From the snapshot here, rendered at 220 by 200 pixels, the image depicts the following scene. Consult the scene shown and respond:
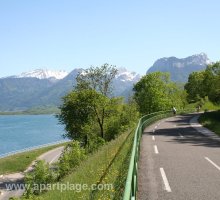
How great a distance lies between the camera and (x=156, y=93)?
282ft

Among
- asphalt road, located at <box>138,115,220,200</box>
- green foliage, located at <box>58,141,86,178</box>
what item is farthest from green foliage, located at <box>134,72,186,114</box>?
asphalt road, located at <box>138,115,220,200</box>

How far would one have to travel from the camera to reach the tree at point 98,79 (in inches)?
2579

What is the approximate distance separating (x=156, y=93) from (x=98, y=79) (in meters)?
24.3

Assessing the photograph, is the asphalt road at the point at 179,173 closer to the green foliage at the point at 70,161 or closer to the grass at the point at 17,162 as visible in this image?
the green foliage at the point at 70,161

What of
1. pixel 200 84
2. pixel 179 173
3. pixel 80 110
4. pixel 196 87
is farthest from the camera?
pixel 196 87

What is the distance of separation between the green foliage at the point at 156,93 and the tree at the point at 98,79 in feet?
68.7

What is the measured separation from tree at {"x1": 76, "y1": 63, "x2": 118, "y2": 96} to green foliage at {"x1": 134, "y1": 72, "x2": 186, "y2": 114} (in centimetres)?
2094

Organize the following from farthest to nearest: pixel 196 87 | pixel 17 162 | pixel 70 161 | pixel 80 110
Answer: pixel 196 87, pixel 17 162, pixel 80 110, pixel 70 161

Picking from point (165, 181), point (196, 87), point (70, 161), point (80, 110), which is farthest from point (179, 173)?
point (196, 87)

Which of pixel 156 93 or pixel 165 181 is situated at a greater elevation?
pixel 156 93

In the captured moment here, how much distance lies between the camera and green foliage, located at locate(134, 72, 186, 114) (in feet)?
280

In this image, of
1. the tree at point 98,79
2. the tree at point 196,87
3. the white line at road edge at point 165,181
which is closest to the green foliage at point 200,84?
the tree at point 196,87

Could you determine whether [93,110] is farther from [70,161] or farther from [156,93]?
[156,93]

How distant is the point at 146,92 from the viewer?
87.8 meters
